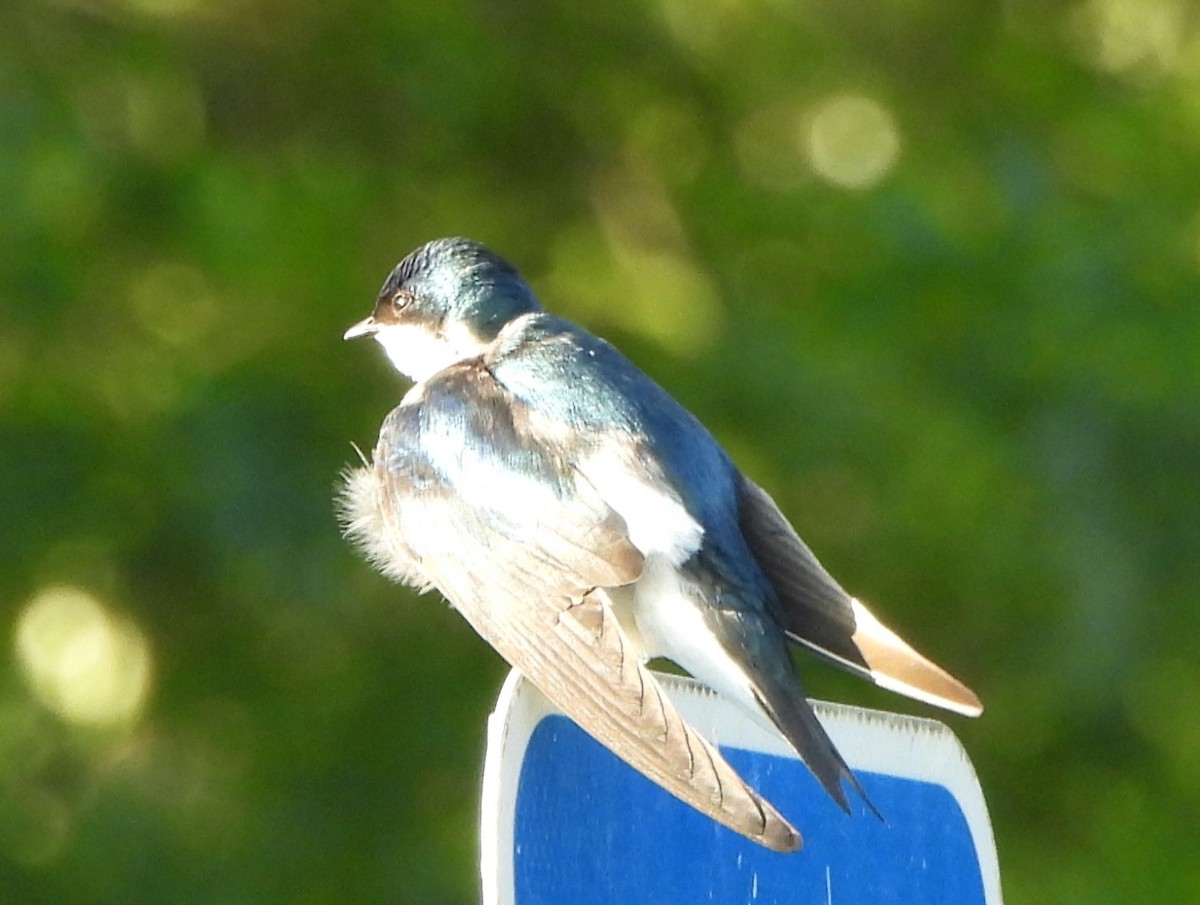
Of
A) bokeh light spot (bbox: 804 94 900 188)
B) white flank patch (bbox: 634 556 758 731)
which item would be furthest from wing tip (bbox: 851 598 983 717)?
bokeh light spot (bbox: 804 94 900 188)

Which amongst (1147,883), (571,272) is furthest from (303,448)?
(1147,883)

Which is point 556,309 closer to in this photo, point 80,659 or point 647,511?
point 80,659

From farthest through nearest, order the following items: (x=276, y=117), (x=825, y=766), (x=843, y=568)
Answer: (x=276, y=117) < (x=843, y=568) < (x=825, y=766)

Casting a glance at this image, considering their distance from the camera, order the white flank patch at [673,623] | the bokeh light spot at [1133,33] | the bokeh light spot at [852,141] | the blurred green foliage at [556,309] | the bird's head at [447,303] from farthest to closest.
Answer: the bokeh light spot at [1133,33] < the bokeh light spot at [852,141] < the blurred green foliage at [556,309] < the bird's head at [447,303] < the white flank patch at [673,623]

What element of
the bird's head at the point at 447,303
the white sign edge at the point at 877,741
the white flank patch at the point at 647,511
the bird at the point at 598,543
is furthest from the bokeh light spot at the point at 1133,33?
the white sign edge at the point at 877,741

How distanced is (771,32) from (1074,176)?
Answer: 446 mm

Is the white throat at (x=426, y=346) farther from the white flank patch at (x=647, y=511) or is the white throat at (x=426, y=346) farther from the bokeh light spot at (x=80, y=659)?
the bokeh light spot at (x=80, y=659)

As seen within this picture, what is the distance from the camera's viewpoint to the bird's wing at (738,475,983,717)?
4.33ft

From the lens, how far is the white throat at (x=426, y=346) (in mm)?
1968

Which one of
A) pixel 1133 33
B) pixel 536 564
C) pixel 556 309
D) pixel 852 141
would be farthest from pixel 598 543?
pixel 1133 33

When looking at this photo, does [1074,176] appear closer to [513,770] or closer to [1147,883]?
[1147,883]

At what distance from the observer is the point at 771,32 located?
2916 mm

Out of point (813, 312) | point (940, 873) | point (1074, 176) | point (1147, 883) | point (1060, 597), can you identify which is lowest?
point (940, 873)

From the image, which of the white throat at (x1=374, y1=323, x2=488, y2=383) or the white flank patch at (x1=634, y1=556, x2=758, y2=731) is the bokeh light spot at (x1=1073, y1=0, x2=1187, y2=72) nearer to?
the white throat at (x1=374, y1=323, x2=488, y2=383)
